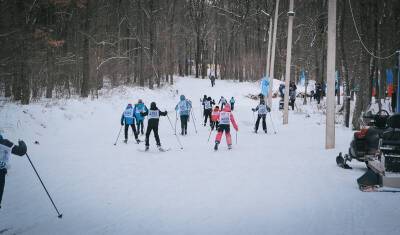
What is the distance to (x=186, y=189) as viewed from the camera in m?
8.50

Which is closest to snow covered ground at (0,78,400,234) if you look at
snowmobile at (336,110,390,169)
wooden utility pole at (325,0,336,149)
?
snowmobile at (336,110,390,169)

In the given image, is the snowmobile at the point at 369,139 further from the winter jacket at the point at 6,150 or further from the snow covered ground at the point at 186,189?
the winter jacket at the point at 6,150

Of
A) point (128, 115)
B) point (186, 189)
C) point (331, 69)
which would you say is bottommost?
point (186, 189)

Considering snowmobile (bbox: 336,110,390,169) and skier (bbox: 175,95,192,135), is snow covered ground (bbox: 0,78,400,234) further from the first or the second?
skier (bbox: 175,95,192,135)

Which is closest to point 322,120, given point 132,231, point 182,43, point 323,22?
point 323,22

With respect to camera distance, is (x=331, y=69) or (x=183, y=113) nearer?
(x=331, y=69)

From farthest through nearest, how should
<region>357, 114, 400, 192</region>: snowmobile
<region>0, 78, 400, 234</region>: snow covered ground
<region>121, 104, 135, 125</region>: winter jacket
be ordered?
<region>121, 104, 135, 125</region>: winter jacket
<region>357, 114, 400, 192</region>: snowmobile
<region>0, 78, 400, 234</region>: snow covered ground

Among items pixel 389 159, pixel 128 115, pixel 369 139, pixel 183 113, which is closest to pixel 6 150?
pixel 389 159

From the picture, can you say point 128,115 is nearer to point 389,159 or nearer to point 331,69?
point 331,69

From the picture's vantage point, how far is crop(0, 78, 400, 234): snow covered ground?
627 centimetres

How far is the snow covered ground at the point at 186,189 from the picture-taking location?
20.6 feet

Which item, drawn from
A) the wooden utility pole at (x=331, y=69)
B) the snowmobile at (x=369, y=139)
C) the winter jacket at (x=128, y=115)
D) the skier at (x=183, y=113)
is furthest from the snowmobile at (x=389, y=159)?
the skier at (x=183, y=113)

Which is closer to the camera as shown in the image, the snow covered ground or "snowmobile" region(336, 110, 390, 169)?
the snow covered ground

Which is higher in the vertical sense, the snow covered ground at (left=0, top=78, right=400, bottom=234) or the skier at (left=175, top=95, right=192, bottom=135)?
the skier at (left=175, top=95, right=192, bottom=135)
